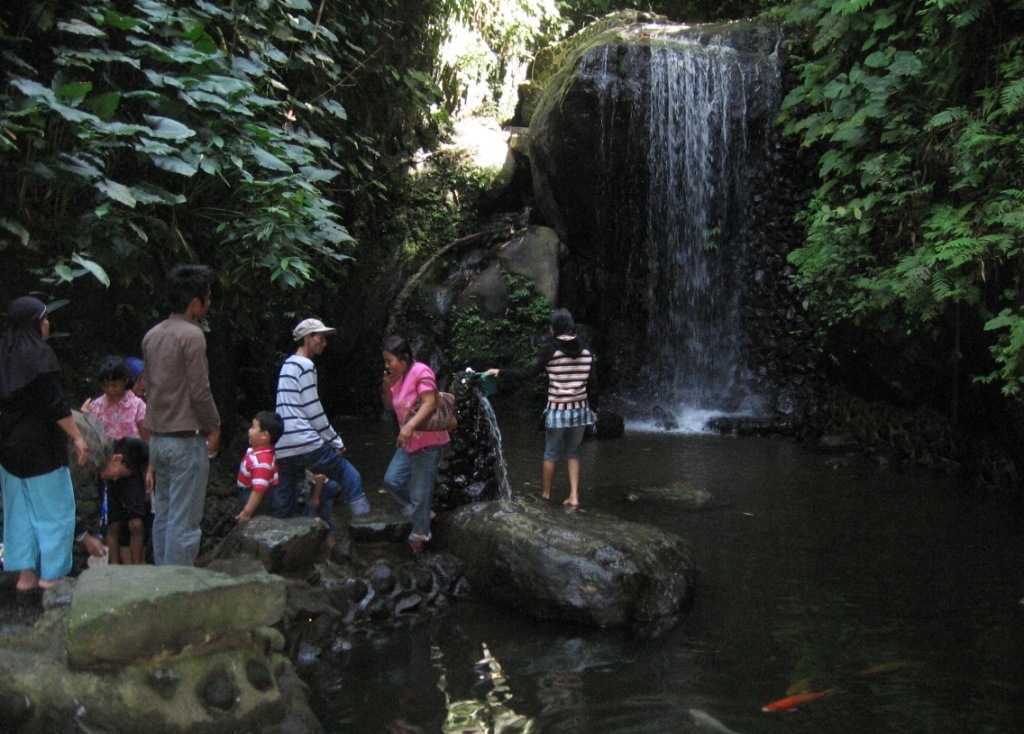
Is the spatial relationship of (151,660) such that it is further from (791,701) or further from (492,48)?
(492,48)

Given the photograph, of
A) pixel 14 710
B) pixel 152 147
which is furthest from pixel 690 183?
pixel 14 710

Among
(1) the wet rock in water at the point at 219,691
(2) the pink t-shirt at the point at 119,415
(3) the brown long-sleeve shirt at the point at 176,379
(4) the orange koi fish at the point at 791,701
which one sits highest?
(3) the brown long-sleeve shirt at the point at 176,379

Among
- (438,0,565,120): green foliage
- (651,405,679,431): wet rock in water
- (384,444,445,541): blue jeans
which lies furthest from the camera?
(438,0,565,120): green foliage

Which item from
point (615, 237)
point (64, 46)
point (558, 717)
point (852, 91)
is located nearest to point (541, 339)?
point (615, 237)

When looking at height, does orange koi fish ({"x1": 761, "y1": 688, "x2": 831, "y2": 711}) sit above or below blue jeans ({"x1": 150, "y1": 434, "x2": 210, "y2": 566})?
below

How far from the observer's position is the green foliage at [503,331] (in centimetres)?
1402

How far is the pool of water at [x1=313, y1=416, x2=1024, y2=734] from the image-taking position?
430 centimetres

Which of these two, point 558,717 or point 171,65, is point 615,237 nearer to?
point 171,65

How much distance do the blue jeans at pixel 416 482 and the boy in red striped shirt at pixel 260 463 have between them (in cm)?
85

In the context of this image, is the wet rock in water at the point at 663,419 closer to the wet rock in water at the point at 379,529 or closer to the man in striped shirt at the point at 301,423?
the wet rock in water at the point at 379,529

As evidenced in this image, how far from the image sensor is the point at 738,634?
5.32m

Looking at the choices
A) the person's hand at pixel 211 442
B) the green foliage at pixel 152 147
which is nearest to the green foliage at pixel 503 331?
the green foliage at pixel 152 147

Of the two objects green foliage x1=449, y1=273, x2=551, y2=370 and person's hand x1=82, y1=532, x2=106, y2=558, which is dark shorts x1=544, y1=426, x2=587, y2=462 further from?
green foliage x1=449, y1=273, x2=551, y2=370

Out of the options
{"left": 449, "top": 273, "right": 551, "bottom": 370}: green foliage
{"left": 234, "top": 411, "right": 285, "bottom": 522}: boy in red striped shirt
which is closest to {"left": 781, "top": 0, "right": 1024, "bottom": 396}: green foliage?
{"left": 449, "top": 273, "right": 551, "bottom": 370}: green foliage
